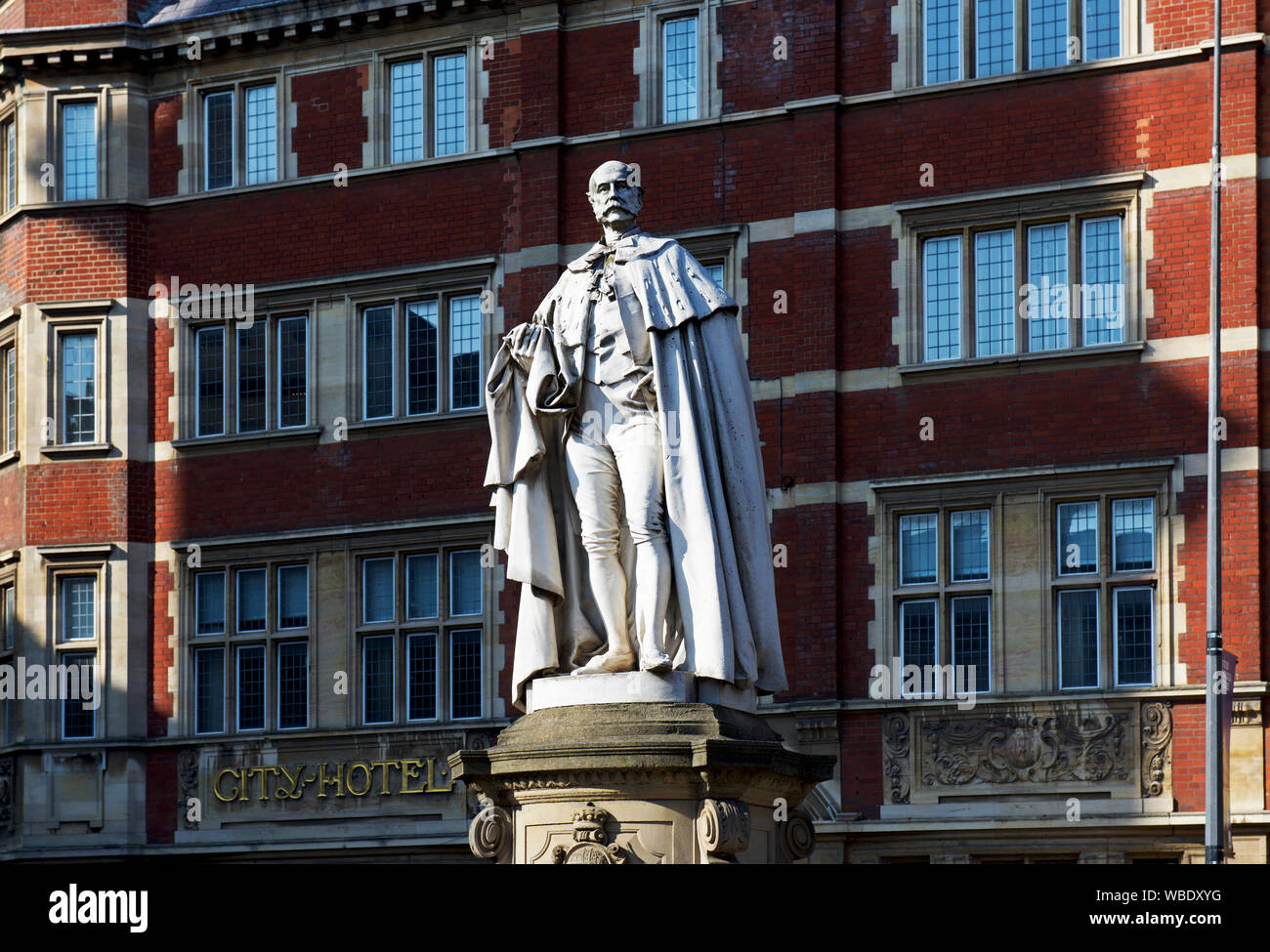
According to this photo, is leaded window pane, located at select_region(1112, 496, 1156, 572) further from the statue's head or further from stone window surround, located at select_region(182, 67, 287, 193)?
the statue's head

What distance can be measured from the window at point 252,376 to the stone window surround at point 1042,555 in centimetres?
798

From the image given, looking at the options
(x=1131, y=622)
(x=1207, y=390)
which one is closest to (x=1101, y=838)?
(x=1131, y=622)

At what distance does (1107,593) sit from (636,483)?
16144 mm

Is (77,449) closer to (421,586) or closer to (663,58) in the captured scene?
(421,586)

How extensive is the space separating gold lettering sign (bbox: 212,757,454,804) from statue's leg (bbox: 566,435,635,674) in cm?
1827

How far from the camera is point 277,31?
1260 inches

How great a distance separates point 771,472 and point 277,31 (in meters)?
8.94

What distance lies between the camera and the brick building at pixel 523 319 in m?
27.1

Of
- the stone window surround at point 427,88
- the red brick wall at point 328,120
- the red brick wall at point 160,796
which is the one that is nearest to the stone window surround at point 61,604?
the red brick wall at point 160,796

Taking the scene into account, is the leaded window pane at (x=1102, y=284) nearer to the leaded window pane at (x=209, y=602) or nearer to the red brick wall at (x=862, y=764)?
the red brick wall at (x=862, y=764)

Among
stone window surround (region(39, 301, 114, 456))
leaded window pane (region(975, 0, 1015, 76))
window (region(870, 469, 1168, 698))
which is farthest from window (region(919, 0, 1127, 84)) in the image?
stone window surround (region(39, 301, 114, 456))

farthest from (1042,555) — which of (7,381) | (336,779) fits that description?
(7,381)

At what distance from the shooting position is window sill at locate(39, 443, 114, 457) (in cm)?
3210
